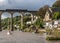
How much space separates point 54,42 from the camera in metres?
47.3

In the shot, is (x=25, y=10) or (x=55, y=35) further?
(x=25, y=10)

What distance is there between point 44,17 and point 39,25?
15445 mm

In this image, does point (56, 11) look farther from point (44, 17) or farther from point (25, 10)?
point (25, 10)

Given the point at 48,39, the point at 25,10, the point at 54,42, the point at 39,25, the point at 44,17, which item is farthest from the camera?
the point at 25,10

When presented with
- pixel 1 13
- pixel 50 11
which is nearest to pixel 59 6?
pixel 50 11

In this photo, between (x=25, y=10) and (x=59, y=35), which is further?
(x=25, y=10)

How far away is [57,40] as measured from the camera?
4947cm


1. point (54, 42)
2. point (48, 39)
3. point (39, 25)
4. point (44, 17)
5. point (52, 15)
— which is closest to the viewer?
point (54, 42)

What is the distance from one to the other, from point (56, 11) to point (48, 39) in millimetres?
63564

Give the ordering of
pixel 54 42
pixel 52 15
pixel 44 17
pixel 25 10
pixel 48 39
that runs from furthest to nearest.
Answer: pixel 25 10 → pixel 44 17 → pixel 52 15 → pixel 48 39 → pixel 54 42

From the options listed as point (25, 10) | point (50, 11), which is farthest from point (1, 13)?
point (50, 11)

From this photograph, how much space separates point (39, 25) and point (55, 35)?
54.2 meters

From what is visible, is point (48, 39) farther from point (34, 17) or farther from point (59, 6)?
point (34, 17)

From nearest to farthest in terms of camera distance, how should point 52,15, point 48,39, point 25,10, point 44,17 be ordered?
point 48,39, point 52,15, point 44,17, point 25,10
